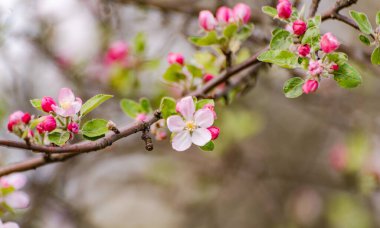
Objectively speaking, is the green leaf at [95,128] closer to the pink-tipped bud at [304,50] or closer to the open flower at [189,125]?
the open flower at [189,125]

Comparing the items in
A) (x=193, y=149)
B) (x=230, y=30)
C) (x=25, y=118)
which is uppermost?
(x=230, y=30)

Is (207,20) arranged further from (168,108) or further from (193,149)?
(193,149)

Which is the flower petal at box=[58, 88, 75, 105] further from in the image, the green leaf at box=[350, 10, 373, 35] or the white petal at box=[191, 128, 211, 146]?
the green leaf at box=[350, 10, 373, 35]

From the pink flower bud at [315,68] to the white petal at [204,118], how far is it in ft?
0.84

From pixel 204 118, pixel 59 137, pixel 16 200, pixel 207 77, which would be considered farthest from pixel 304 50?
pixel 16 200

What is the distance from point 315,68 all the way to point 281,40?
12 cm

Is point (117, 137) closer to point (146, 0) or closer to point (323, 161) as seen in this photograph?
point (146, 0)

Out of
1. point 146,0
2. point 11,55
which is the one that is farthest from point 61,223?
point 146,0

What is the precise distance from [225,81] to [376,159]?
1878 mm

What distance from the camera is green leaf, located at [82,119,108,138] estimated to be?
1.24 meters

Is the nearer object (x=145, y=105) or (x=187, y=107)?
(x=187, y=107)

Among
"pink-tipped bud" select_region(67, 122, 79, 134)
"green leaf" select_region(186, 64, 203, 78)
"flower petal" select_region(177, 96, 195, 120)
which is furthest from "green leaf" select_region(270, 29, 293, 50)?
"pink-tipped bud" select_region(67, 122, 79, 134)

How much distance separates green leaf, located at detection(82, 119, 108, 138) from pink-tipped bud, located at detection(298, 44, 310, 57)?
497 millimetres

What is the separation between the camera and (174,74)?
5.33 feet
